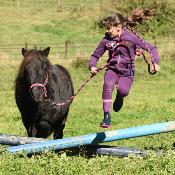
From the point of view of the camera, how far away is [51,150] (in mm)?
7301

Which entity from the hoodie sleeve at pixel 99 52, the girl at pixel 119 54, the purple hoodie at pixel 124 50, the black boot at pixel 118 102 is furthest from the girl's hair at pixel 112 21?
the black boot at pixel 118 102

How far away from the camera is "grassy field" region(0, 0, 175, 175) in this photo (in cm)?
653

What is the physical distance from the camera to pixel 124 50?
793cm

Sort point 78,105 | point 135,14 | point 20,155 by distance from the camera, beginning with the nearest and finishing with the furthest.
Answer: point 20,155 < point 135,14 < point 78,105

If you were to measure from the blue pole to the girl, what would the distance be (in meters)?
0.65

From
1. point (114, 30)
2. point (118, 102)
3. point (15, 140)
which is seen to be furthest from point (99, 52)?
point (15, 140)

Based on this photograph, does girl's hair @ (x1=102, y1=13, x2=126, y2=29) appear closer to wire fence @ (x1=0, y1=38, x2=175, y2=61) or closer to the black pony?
the black pony

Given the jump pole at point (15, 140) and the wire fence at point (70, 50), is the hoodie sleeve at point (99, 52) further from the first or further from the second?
the wire fence at point (70, 50)

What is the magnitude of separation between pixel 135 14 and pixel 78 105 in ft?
28.3

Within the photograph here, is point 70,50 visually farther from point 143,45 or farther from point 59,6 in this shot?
point 143,45

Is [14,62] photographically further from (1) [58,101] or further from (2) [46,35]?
(1) [58,101]

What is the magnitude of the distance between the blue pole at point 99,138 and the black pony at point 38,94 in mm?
1168

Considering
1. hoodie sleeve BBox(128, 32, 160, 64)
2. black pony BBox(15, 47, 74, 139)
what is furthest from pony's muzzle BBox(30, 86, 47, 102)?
hoodie sleeve BBox(128, 32, 160, 64)

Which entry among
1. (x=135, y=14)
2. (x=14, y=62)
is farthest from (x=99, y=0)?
(x=135, y=14)
